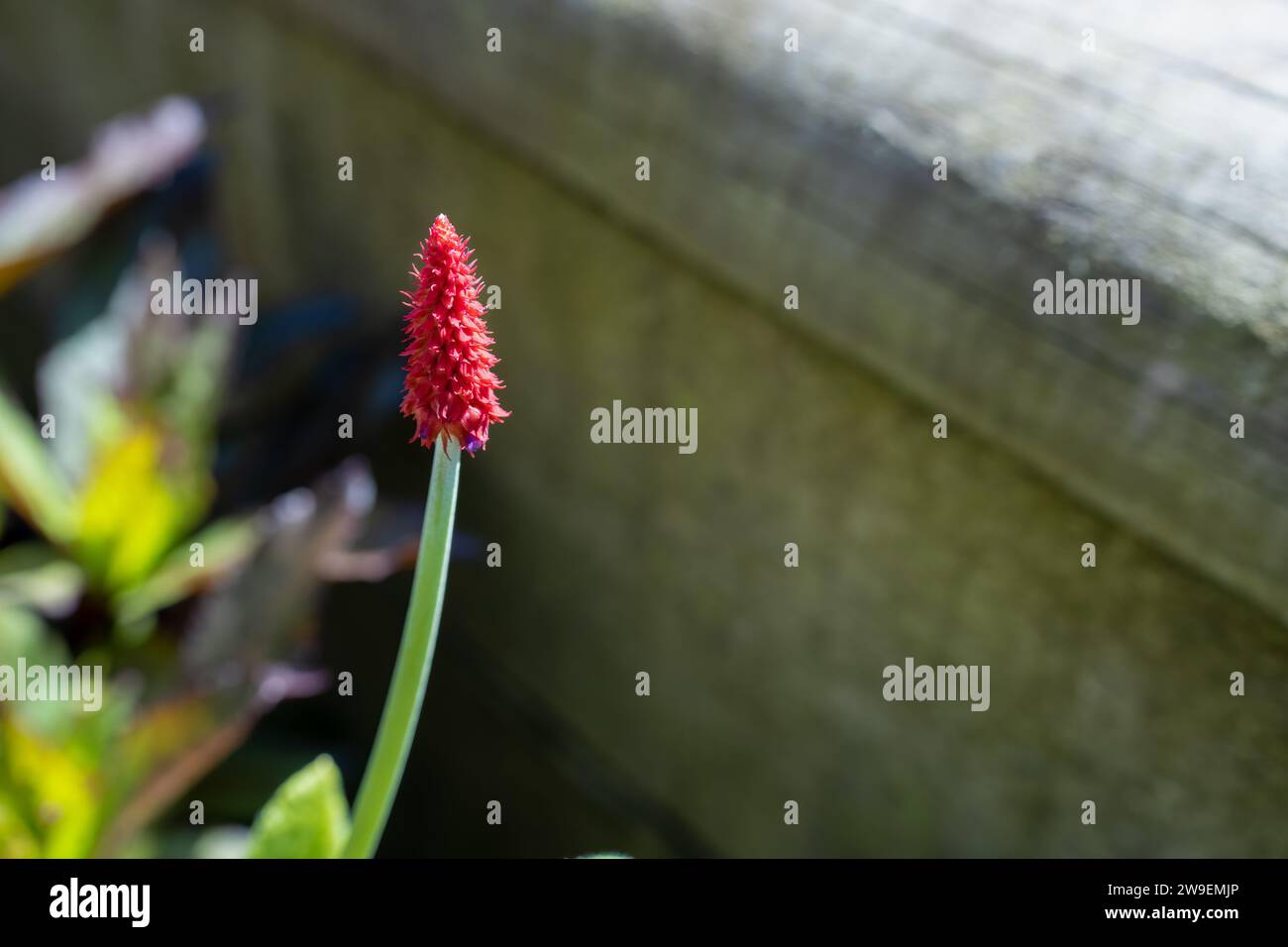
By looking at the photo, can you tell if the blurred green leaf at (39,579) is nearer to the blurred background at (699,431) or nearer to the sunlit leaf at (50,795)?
the blurred background at (699,431)

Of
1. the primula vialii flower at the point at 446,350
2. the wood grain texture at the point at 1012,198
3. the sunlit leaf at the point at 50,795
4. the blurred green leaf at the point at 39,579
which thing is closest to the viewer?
the primula vialii flower at the point at 446,350

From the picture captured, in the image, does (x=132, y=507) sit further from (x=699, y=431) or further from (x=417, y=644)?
(x=417, y=644)

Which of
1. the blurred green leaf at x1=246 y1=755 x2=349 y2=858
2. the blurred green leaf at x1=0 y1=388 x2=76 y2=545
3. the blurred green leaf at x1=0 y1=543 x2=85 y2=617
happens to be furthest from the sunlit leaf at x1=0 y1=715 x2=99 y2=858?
the blurred green leaf at x1=246 y1=755 x2=349 y2=858

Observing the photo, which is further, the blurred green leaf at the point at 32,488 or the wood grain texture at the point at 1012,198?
the blurred green leaf at the point at 32,488

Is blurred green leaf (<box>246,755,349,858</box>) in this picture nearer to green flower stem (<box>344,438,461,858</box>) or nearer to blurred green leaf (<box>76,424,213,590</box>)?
green flower stem (<box>344,438,461,858</box>)

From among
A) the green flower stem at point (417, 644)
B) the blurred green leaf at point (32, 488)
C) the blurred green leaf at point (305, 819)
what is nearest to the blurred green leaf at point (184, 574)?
the blurred green leaf at point (32, 488)

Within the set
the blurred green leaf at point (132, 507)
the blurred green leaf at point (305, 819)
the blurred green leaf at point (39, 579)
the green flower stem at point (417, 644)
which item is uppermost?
the blurred green leaf at point (132, 507)

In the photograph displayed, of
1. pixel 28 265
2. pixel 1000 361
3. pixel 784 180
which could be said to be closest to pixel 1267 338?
Answer: pixel 1000 361
